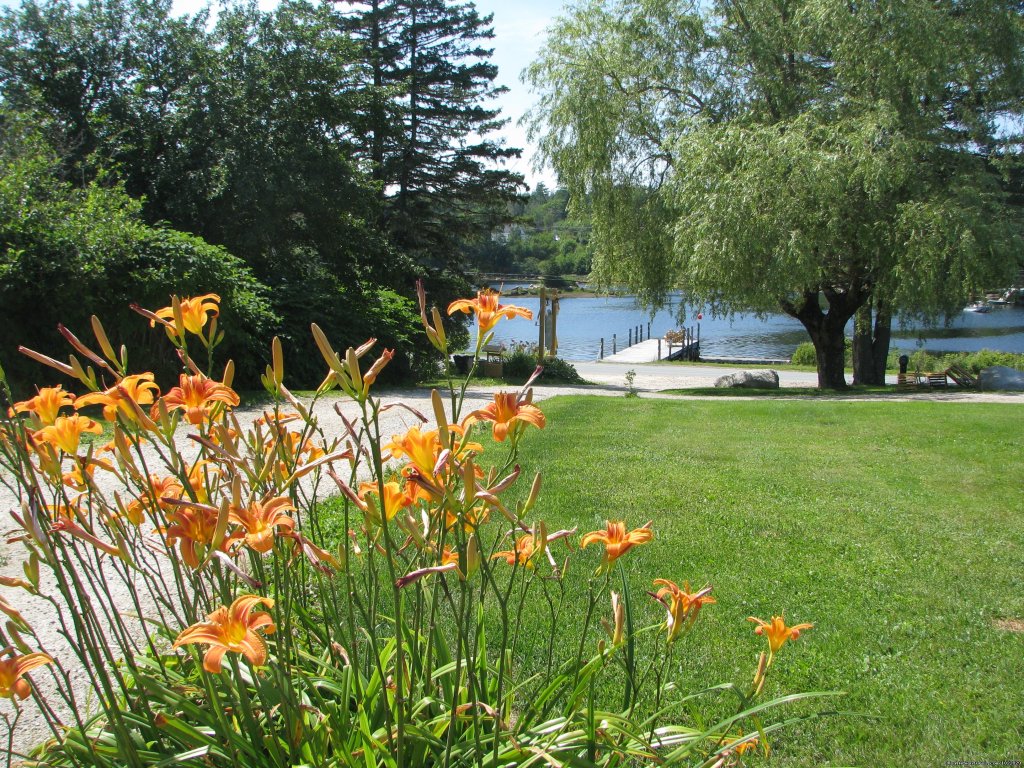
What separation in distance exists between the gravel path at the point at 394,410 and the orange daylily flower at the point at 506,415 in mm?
733

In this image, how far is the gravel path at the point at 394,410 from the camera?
2.67 metres

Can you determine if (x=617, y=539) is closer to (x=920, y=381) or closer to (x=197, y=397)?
(x=197, y=397)

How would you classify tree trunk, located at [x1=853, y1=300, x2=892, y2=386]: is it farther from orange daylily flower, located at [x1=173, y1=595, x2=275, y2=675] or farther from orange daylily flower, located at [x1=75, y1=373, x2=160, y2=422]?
orange daylily flower, located at [x1=173, y1=595, x2=275, y2=675]

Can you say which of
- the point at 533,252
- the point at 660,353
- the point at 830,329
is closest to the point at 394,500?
the point at 830,329

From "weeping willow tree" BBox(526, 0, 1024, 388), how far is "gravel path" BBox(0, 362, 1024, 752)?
2008 mm

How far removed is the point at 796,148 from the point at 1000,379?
20.4 ft

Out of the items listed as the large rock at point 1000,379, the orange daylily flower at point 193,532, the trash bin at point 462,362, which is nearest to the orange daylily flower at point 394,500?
the orange daylily flower at point 193,532

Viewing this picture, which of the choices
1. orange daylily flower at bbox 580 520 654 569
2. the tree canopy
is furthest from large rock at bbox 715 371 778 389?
orange daylily flower at bbox 580 520 654 569

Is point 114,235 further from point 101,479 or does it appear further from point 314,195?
point 314,195

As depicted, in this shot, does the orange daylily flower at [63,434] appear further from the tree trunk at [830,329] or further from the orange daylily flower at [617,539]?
the tree trunk at [830,329]

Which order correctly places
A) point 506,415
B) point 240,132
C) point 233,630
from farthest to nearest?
point 240,132
point 506,415
point 233,630

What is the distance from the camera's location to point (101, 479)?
5.57m

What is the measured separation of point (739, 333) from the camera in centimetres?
4825

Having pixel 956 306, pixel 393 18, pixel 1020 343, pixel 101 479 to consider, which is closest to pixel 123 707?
pixel 101 479
